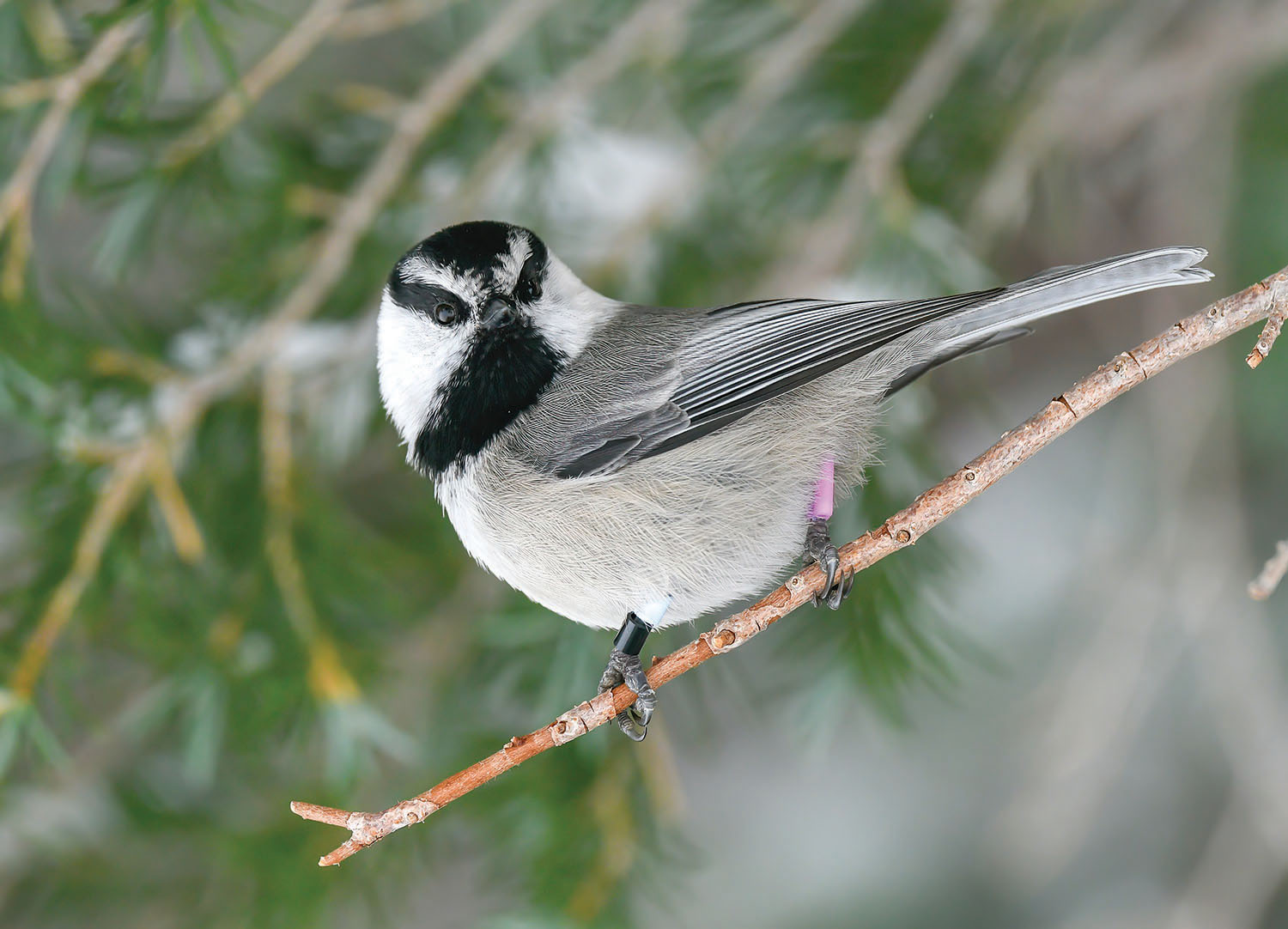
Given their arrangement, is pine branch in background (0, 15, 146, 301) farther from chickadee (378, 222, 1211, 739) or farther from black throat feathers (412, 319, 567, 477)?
black throat feathers (412, 319, 567, 477)

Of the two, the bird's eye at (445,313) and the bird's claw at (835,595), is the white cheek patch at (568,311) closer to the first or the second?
the bird's eye at (445,313)

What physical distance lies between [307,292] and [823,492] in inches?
31.5

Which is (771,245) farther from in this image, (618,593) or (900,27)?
(618,593)

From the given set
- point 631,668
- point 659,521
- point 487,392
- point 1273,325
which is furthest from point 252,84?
point 1273,325

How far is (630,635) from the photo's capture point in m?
1.10

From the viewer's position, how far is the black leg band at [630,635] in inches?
43.1

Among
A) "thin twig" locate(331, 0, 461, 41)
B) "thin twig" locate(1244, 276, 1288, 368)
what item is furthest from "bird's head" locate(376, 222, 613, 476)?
"thin twig" locate(1244, 276, 1288, 368)

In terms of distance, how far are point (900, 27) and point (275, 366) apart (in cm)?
Answer: 117

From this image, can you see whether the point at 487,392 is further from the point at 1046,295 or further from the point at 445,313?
the point at 1046,295

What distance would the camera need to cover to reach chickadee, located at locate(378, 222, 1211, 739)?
1.06 meters

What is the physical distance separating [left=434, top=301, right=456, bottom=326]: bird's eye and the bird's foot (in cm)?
49

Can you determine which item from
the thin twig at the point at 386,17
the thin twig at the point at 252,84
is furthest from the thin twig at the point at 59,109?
the thin twig at the point at 386,17

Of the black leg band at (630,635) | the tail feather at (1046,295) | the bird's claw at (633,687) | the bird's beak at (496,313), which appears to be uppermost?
the tail feather at (1046,295)

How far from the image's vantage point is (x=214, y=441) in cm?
163
